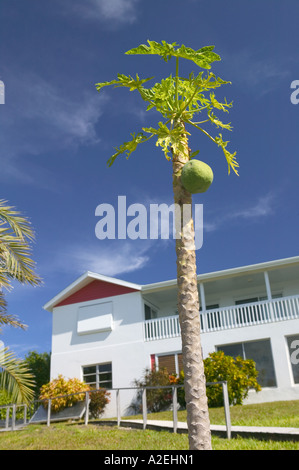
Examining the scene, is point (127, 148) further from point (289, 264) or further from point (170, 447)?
point (289, 264)

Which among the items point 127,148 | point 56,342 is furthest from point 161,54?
point 56,342

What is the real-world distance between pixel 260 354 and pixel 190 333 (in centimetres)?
1620

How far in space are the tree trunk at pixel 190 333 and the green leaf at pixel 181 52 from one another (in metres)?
1.14

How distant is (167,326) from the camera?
24.1 metres

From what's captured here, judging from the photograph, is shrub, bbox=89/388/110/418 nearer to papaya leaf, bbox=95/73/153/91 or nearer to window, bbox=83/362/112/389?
window, bbox=83/362/112/389

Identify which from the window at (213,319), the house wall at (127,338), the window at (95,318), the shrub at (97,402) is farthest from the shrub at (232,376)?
the window at (95,318)

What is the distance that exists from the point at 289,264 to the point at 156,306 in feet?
25.1

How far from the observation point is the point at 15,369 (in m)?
10.9

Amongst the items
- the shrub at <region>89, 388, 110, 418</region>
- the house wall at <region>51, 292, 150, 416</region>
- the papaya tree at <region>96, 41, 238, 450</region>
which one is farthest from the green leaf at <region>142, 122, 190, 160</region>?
the house wall at <region>51, 292, 150, 416</region>

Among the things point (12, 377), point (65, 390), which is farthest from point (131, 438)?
→ point (65, 390)

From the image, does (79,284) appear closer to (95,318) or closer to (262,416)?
(95,318)

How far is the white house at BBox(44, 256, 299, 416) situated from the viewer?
20766mm

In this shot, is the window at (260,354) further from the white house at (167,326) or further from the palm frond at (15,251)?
the palm frond at (15,251)

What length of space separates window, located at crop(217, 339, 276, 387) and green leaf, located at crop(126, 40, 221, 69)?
16.6m
